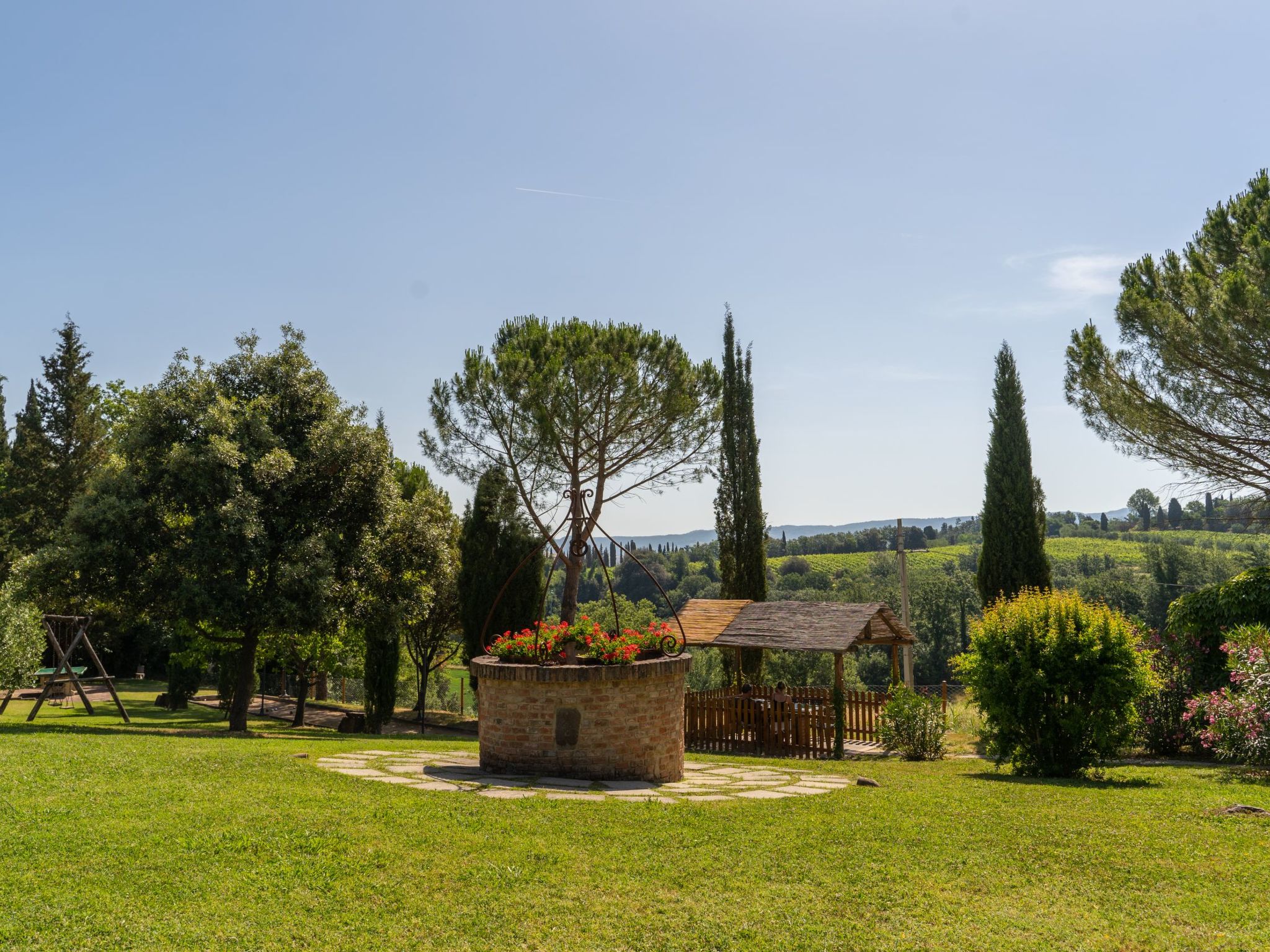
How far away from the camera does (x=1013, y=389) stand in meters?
23.6

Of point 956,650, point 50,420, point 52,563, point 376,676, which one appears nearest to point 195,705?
point 376,676

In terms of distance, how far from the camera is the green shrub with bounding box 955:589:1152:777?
9641 mm

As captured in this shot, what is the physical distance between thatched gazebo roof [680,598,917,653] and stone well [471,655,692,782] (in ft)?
23.0

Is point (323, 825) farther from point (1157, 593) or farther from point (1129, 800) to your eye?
point (1157, 593)

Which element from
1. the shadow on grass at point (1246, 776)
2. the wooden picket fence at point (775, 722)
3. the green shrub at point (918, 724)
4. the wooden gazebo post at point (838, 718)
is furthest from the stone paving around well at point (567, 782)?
the wooden picket fence at point (775, 722)

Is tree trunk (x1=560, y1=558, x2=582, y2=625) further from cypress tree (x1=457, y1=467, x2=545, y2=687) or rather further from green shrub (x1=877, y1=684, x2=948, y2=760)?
green shrub (x1=877, y1=684, x2=948, y2=760)

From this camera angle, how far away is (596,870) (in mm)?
5117

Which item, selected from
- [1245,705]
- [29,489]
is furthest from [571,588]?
[29,489]

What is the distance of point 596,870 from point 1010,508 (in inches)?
799

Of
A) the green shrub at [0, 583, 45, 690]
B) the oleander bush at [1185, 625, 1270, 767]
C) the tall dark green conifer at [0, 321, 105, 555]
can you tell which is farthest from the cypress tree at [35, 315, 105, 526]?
the oleander bush at [1185, 625, 1270, 767]

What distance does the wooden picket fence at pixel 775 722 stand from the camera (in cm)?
1455

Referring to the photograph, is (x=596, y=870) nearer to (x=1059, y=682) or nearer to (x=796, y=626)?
(x=1059, y=682)

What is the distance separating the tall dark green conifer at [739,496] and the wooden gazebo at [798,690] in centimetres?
870

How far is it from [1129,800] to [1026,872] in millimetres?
2996
